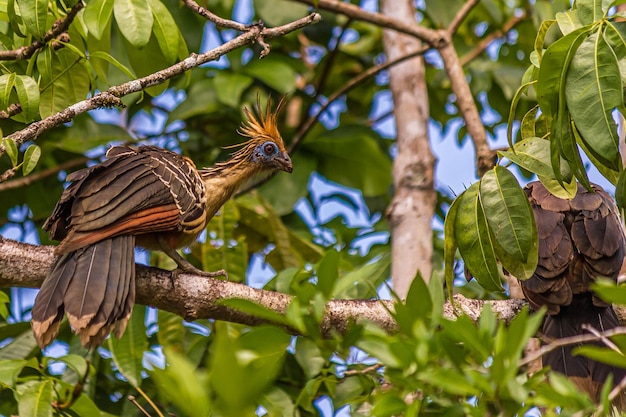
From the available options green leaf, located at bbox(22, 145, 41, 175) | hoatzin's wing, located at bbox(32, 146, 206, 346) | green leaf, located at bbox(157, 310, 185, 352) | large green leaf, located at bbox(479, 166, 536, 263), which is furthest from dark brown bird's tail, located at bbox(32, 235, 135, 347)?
A: large green leaf, located at bbox(479, 166, 536, 263)

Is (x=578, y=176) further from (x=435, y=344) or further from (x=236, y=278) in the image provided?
(x=236, y=278)

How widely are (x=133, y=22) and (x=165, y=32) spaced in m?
0.22

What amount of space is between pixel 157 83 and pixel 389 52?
110 inches

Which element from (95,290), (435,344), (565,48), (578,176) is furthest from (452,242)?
(95,290)

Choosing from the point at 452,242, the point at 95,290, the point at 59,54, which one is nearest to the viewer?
the point at 452,242

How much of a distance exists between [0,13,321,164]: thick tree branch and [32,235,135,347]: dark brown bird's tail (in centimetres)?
50

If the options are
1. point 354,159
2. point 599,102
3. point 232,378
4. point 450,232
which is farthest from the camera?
point 354,159

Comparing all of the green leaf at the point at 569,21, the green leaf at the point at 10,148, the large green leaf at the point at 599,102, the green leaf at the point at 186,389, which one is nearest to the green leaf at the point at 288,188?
the green leaf at the point at 10,148

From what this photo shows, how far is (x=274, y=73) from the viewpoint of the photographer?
5312 millimetres

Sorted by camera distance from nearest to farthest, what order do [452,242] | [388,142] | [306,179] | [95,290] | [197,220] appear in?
[452,242] < [95,290] < [197,220] < [306,179] < [388,142]

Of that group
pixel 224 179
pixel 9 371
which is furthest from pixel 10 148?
pixel 224 179

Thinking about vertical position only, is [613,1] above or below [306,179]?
below

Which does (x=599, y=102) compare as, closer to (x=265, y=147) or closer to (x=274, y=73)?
(x=265, y=147)

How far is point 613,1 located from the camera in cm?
243
